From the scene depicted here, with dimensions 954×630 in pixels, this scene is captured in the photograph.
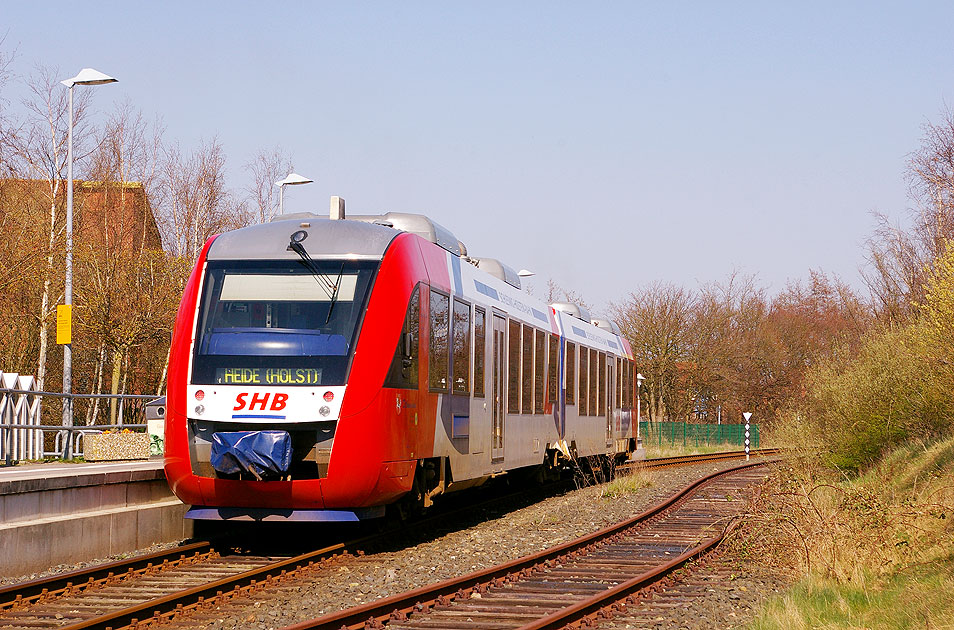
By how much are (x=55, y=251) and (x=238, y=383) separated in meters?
12.8

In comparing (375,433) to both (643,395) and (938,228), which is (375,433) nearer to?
(938,228)

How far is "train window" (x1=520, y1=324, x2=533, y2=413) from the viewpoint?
58.9 ft

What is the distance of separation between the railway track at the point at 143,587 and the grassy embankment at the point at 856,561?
432 centimetres

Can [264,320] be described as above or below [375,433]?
above

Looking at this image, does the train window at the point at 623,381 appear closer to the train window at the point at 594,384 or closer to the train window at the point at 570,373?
the train window at the point at 594,384

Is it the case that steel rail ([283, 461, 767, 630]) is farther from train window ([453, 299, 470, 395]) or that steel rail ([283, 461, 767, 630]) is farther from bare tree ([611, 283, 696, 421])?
bare tree ([611, 283, 696, 421])

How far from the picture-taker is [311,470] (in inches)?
456

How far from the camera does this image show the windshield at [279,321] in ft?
38.2

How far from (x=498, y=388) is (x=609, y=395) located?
971 centimetres

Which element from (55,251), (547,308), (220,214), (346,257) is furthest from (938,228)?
(346,257)

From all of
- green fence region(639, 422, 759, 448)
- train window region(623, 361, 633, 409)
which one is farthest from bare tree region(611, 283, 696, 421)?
train window region(623, 361, 633, 409)

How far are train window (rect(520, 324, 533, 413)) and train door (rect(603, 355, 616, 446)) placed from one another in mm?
6961

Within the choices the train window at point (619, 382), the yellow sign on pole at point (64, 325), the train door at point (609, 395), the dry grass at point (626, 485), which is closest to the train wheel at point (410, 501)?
the dry grass at point (626, 485)

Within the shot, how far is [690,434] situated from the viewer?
57.4m
